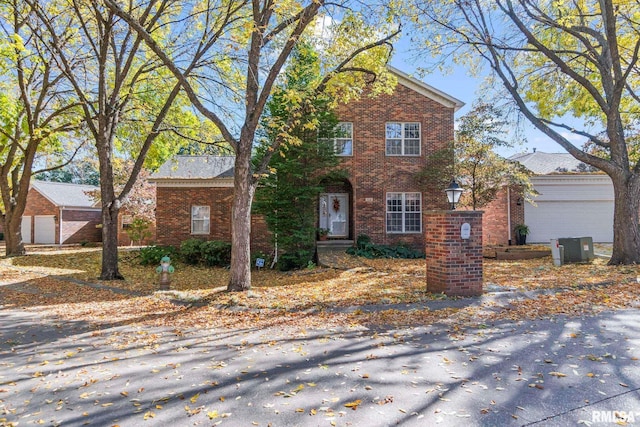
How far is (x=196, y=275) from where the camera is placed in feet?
48.6

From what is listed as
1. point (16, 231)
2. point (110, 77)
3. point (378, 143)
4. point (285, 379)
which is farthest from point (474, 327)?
point (16, 231)

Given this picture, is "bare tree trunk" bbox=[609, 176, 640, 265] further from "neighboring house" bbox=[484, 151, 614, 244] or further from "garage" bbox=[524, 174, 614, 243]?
"garage" bbox=[524, 174, 614, 243]

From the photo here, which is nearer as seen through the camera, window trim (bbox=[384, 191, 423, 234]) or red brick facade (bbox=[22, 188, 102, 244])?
window trim (bbox=[384, 191, 423, 234])

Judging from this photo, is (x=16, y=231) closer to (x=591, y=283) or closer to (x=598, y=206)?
(x=591, y=283)

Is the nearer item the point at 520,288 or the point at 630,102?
the point at 520,288

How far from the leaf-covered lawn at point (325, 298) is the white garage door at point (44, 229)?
1656 cm

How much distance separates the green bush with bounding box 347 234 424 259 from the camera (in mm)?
16031

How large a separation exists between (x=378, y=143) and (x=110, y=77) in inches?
431

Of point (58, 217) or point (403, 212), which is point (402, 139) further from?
point (58, 217)

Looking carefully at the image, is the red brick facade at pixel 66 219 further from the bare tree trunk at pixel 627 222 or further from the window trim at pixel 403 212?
the bare tree trunk at pixel 627 222

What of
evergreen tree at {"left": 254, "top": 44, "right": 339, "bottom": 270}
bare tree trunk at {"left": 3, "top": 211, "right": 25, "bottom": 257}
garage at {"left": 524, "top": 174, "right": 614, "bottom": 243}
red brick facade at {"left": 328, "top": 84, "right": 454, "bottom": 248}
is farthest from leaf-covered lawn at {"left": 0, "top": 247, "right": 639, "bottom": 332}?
garage at {"left": 524, "top": 174, "right": 614, "bottom": 243}

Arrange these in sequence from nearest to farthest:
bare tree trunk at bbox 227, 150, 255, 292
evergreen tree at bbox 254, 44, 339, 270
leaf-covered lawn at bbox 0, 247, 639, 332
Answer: leaf-covered lawn at bbox 0, 247, 639, 332
bare tree trunk at bbox 227, 150, 255, 292
evergreen tree at bbox 254, 44, 339, 270

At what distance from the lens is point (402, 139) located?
17594 mm

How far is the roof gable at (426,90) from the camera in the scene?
1742 centimetres
